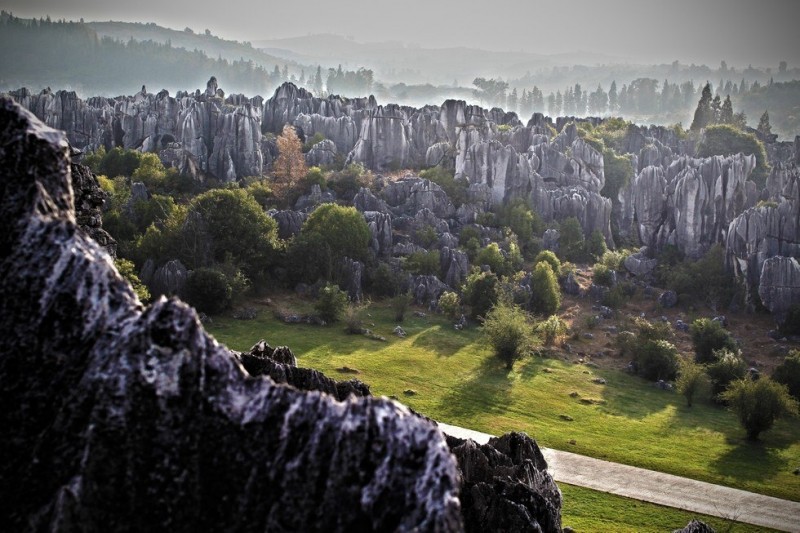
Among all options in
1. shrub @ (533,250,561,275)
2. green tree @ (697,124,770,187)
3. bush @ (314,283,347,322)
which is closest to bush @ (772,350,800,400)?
shrub @ (533,250,561,275)

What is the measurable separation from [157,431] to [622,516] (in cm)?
2512

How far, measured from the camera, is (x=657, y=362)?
50875 mm

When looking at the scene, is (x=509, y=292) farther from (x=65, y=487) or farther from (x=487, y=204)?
(x=65, y=487)

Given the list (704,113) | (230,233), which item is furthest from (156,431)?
(704,113)

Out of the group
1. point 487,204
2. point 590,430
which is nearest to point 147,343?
point 590,430

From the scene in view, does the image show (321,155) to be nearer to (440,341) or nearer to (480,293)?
(480,293)

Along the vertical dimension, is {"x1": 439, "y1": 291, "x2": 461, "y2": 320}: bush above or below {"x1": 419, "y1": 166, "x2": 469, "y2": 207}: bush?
below

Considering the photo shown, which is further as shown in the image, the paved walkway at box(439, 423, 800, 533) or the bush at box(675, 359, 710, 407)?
the bush at box(675, 359, 710, 407)

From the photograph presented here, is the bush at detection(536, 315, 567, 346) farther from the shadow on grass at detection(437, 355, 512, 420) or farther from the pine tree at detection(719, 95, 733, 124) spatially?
the pine tree at detection(719, 95, 733, 124)

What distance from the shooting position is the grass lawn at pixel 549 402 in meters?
36.6

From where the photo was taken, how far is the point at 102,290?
799 cm

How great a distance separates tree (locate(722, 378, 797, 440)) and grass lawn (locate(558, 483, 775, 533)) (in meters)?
11.8

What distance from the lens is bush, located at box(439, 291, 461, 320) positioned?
59.9 m

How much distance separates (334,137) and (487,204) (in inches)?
1231
